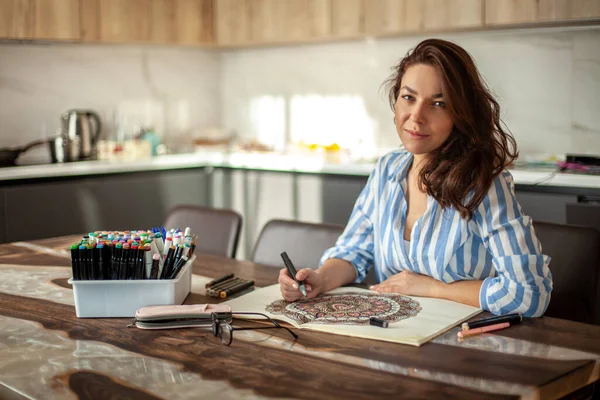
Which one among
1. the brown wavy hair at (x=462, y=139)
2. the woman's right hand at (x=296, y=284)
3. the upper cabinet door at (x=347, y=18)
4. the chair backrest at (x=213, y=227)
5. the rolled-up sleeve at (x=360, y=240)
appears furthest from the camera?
the upper cabinet door at (x=347, y=18)

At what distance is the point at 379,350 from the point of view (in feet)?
4.51

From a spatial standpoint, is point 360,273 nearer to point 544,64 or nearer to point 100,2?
point 544,64

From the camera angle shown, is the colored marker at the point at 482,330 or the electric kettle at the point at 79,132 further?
the electric kettle at the point at 79,132

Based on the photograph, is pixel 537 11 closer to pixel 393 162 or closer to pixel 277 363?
pixel 393 162

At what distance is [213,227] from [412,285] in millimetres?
1045

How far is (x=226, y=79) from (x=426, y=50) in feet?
12.3

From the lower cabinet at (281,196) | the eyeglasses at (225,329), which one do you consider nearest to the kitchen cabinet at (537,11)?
the lower cabinet at (281,196)

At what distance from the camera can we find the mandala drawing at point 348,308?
156cm

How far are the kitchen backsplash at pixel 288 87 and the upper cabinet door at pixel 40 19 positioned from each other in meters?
0.30

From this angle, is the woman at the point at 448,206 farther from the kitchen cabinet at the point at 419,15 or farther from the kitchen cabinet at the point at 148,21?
the kitchen cabinet at the point at 148,21

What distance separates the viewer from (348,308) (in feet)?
5.36

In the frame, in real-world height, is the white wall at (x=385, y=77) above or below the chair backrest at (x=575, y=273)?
above

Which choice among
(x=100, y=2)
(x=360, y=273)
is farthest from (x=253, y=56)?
(x=360, y=273)

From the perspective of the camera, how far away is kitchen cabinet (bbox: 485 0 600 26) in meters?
3.50
